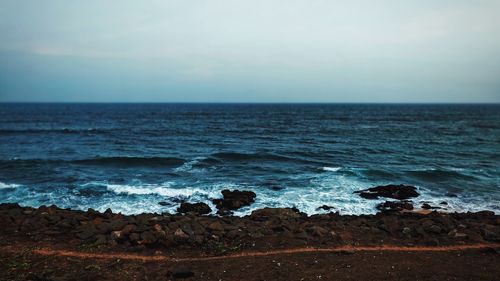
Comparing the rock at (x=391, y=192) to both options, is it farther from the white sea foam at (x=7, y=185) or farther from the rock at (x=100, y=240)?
the white sea foam at (x=7, y=185)

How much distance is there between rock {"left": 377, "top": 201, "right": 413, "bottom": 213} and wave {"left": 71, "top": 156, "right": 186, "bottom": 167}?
18.7 meters

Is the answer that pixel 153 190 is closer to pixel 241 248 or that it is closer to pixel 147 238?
pixel 147 238

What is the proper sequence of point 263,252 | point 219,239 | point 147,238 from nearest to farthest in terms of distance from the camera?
point 263,252 < point 147,238 < point 219,239

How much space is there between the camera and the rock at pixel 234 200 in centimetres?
1977

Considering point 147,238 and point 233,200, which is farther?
point 233,200

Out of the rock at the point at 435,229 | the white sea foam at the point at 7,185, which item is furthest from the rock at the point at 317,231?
the white sea foam at the point at 7,185

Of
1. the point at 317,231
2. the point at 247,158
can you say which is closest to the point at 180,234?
the point at 317,231

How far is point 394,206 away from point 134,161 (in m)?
23.5

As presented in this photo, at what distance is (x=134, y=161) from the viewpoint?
3294cm

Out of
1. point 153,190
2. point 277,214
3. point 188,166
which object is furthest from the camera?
point 188,166

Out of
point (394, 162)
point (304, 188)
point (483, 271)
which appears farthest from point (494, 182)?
point (483, 271)

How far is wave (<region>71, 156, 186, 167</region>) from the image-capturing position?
3183 cm

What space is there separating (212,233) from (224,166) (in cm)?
1808

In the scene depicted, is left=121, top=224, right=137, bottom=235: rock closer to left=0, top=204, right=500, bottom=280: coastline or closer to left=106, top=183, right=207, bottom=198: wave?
left=0, top=204, right=500, bottom=280: coastline
